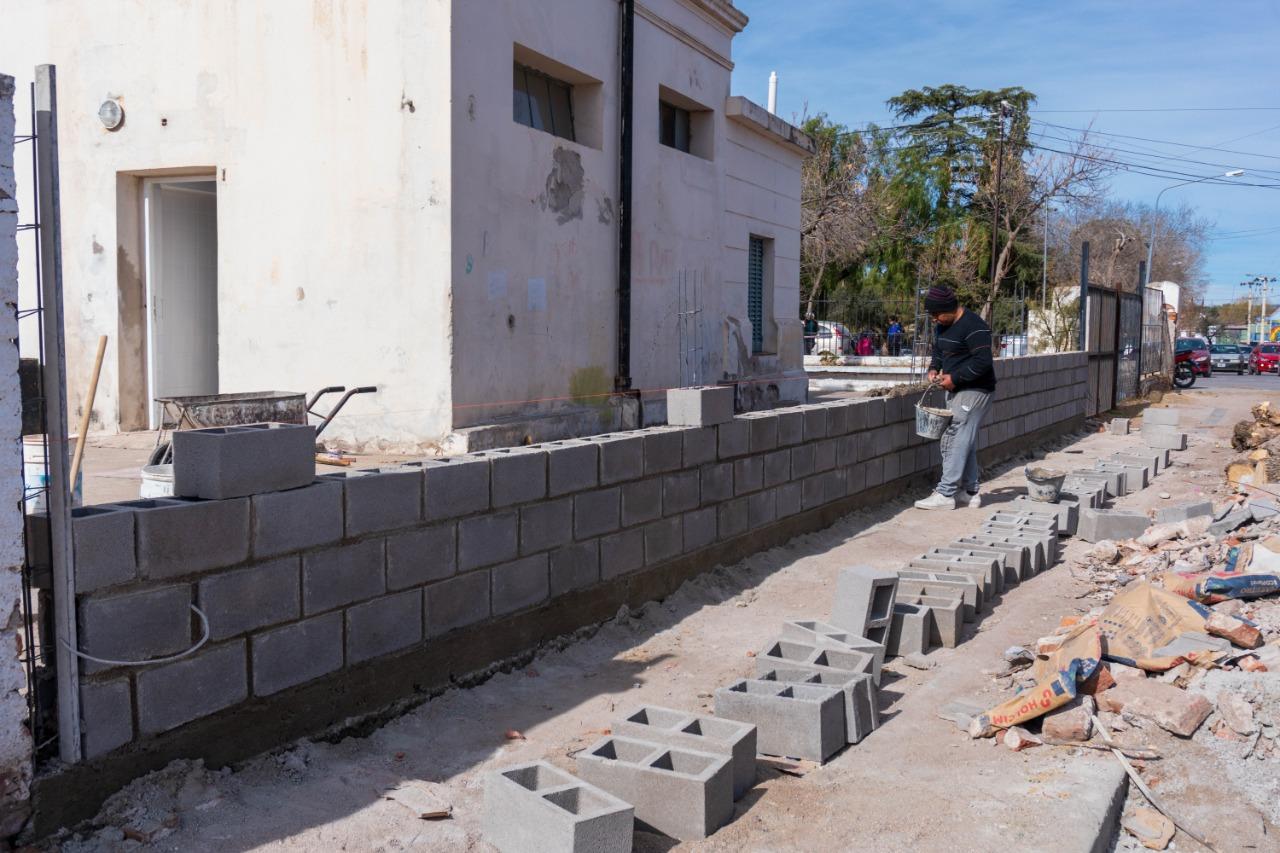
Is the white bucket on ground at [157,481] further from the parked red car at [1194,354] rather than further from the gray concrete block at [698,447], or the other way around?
the parked red car at [1194,354]

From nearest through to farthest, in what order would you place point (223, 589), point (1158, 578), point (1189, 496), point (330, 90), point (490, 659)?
1. point (223, 589)
2. point (490, 659)
3. point (1158, 578)
4. point (330, 90)
5. point (1189, 496)

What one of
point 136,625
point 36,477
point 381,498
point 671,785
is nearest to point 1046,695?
point 671,785

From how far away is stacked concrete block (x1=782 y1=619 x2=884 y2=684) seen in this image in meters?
4.84

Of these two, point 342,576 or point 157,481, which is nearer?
point 342,576

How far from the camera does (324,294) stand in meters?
9.78

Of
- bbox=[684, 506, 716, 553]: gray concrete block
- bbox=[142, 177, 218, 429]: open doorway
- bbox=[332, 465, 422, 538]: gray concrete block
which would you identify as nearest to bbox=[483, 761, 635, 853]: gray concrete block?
bbox=[332, 465, 422, 538]: gray concrete block

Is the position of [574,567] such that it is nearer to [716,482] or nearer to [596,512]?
[596,512]

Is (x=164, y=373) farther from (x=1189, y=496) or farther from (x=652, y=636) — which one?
(x=1189, y=496)

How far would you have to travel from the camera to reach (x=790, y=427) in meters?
7.51

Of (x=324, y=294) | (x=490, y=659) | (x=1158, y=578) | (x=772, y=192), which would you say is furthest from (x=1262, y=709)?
(x=772, y=192)

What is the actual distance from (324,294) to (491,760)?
264 inches

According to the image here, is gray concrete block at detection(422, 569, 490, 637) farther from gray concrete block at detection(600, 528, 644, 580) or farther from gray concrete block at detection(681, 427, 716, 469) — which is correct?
gray concrete block at detection(681, 427, 716, 469)

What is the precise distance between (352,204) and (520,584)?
5781 millimetres

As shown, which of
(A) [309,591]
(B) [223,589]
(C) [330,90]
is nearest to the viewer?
(B) [223,589]
